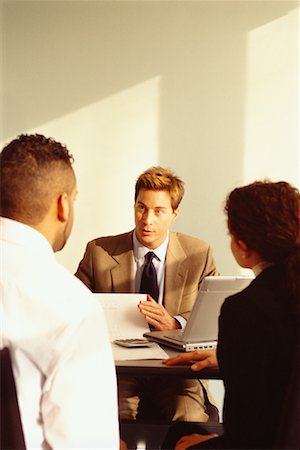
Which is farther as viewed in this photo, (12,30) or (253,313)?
(12,30)

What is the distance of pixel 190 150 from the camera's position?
373cm

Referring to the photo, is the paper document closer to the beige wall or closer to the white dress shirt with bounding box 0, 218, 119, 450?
the white dress shirt with bounding box 0, 218, 119, 450

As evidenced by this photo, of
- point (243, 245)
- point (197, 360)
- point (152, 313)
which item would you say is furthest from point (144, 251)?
point (243, 245)

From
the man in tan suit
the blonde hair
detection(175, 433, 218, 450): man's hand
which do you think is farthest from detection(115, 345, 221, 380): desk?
the blonde hair

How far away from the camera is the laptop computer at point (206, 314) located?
1900mm

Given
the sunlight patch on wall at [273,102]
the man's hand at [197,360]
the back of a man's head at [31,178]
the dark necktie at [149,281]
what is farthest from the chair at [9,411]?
the sunlight patch on wall at [273,102]

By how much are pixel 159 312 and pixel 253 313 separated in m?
0.85

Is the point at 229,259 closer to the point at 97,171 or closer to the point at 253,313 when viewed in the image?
the point at 97,171

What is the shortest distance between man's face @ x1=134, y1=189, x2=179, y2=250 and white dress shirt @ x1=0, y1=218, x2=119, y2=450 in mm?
1468

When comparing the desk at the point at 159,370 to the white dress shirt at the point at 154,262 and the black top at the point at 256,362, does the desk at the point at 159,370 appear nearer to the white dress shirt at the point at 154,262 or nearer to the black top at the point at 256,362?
the black top at the point at 256,362

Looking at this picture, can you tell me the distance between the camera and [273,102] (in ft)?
12.1

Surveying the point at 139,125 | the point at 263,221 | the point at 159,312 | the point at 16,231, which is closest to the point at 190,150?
the point at 139,125

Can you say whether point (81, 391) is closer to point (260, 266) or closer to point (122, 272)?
point (260, 266)

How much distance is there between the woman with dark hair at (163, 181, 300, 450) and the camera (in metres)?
1.36
